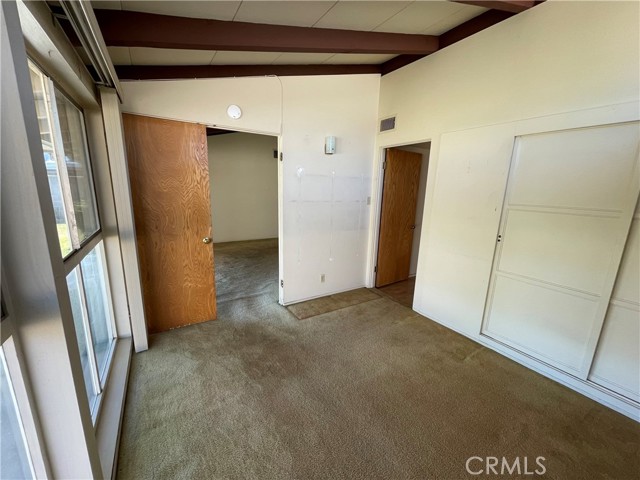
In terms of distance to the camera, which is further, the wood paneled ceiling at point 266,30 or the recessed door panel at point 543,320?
the recessed door panel at point 543,320

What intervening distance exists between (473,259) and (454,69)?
183 cm

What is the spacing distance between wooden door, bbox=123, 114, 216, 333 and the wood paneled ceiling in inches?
22.2

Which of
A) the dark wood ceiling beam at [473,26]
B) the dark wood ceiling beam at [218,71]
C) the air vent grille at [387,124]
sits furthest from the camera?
the air vent grille at [387,124]

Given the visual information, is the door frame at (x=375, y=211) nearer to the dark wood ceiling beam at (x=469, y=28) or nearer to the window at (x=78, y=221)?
the dark wood ceiling beam at (x=469, y=28)

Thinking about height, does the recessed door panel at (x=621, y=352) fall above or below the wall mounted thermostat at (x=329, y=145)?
below

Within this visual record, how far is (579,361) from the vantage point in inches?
78.2

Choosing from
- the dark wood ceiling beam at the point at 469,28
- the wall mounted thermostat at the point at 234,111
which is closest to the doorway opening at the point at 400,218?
the dark wood ceiling beam at the point at 469,28

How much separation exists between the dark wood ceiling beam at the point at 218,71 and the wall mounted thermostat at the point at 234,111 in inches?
11.2

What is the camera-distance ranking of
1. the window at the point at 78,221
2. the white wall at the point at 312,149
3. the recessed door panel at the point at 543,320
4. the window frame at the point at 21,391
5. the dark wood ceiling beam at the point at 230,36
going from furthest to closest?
the white wall at the point at 312,149 → the recessed door panel at the point at 543,320 → the dark wood ceiling beam at the point at 230,36 → the window at the point at 78,221 → the window frame at the point at 21,391

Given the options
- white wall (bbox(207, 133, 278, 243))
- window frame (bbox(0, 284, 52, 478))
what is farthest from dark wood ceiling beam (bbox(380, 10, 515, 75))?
white wall (bbox(207, 133, 278, 243))

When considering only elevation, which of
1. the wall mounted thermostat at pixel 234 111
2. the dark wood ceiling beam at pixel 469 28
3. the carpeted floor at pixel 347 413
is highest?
the dark wood ceiling beam at pixel 469 28

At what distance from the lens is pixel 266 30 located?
1979 millimetres

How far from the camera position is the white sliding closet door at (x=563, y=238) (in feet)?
5.74

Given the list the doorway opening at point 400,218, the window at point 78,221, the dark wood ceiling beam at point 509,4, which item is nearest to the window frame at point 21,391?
the window at point 78,221
